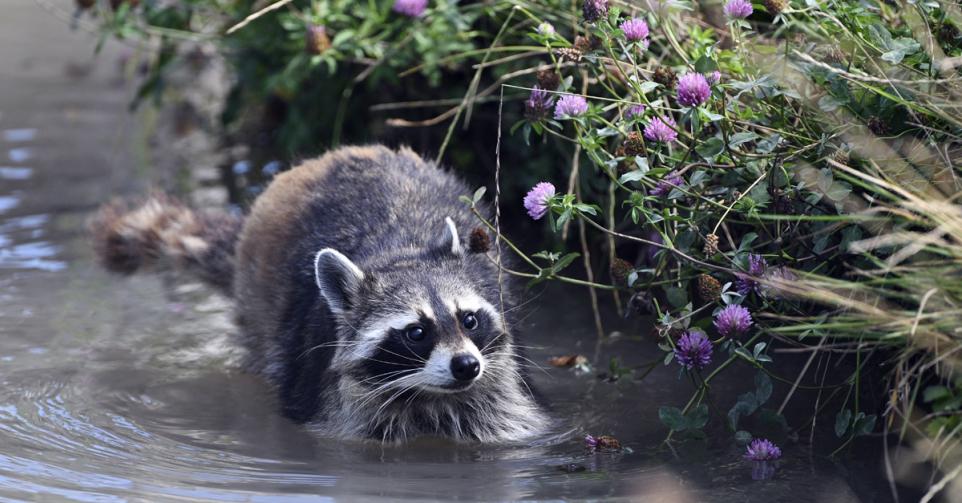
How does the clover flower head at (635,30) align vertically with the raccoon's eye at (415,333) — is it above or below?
above

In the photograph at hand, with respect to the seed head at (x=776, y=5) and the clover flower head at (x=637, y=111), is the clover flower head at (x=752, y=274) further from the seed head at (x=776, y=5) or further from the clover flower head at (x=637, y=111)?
the seed head at (x=776, y=5)

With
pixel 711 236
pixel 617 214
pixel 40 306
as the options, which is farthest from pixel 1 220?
pixel 711 236

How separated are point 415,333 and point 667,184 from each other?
978 millimetres

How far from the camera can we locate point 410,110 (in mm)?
6633

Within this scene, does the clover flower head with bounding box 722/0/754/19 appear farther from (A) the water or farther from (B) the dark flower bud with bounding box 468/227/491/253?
(A) the water

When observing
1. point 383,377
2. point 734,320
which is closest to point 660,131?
point 734,320

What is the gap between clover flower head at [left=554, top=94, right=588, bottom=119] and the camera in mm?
3785

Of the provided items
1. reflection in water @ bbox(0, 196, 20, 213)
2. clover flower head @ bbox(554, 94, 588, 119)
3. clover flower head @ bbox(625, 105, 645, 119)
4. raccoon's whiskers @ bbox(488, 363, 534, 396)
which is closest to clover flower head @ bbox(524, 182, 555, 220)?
clover flower head @ bbox(554, 94, 588, 119)

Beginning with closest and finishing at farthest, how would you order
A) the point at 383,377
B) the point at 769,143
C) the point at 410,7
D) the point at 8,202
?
the point at 769,143 → the point at 383,377 → the point at 410,7 → the point at 8,202

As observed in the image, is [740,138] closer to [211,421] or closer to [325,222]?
[325,222]

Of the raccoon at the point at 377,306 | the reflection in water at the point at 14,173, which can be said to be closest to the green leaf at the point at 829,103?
the raccoon at the point at 377,306

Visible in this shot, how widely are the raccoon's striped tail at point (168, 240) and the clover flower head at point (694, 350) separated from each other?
2454 mm

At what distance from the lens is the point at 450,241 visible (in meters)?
4.39

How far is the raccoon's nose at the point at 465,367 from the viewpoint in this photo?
12.8 feet
